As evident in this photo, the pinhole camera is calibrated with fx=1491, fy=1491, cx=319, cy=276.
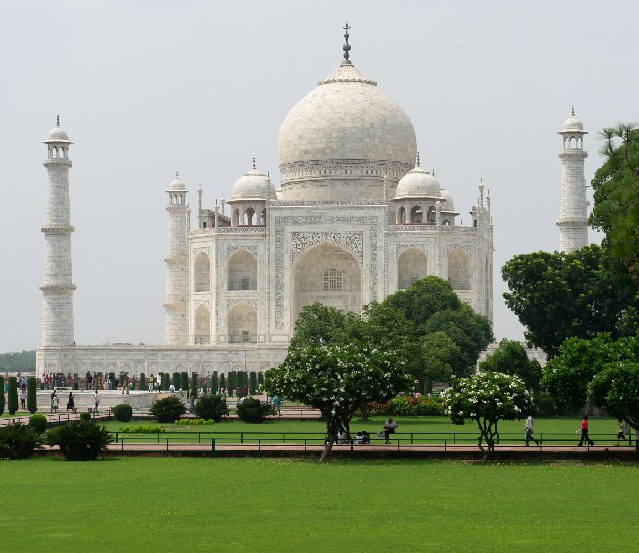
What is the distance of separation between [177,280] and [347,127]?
340 inches

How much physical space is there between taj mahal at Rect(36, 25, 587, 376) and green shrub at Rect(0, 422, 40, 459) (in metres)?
25.2

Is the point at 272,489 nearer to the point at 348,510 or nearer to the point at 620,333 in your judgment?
the point at 348,510

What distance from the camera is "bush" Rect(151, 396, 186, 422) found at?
32156mm

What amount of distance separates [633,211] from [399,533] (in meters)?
11.0

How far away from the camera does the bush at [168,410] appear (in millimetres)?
32156

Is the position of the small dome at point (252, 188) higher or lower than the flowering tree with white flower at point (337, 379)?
higher

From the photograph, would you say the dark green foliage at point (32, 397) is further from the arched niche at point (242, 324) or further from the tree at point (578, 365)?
the arched niche at point (242, 324)

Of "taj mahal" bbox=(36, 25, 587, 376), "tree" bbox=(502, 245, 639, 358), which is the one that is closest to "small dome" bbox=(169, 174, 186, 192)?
"taj mahal" bbox=(36, 25, 587, 376)

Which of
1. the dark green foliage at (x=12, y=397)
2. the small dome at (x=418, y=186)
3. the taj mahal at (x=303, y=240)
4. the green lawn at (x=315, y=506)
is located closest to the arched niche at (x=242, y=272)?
the taj mahal at (x=303, y=240)

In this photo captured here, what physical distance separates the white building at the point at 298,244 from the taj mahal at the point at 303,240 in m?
0.05

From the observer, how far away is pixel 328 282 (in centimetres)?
5406

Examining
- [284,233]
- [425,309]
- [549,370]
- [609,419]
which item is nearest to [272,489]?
[549,370]

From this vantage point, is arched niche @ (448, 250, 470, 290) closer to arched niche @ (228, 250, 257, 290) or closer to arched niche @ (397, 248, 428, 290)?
arched niche @ (397, 248, 428, 290)

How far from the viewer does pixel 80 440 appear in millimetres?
23469
